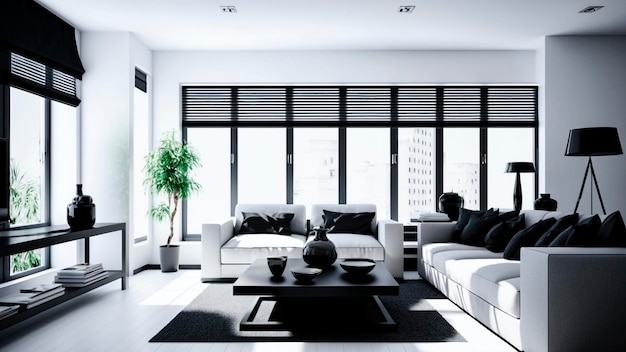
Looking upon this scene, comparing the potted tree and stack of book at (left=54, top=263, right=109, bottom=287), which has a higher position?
the potted tree

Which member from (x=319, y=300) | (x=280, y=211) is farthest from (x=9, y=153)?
(x=319, y=300)

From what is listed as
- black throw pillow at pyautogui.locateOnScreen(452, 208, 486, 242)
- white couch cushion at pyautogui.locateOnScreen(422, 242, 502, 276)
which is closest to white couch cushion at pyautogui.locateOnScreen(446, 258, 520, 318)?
white couch cushion at pyautogui.locateOnScreen(422, 242, 502, 276)

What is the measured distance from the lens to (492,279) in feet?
10.2

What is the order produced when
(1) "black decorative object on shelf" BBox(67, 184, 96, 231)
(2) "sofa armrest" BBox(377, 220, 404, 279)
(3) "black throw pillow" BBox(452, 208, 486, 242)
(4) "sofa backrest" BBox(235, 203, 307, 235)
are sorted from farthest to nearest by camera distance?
(4) "sofa backrest" BBox(235, 203, 307, 235) → (2) "sofa armrest" BBox(377, 220, 404, 279) → (3) "black throw pillow" BBox(452, 208, 486, 242) → (1) "black decorative object on shelf" BBox(67, 184, 96, 231)

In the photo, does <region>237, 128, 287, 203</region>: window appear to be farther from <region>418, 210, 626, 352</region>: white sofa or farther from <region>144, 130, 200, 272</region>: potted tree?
<region>418, 210, 626, 352</region>: white sofa

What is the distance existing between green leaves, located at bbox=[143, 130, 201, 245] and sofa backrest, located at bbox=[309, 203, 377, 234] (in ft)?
5.01

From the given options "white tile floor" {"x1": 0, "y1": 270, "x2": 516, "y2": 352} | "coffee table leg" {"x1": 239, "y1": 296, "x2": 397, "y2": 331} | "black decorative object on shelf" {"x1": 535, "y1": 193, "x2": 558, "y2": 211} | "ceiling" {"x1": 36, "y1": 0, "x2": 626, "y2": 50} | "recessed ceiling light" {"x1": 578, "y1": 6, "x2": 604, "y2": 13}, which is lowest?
"white tile floor" {"x1": 0, "y1": 270, "x2": 516, "y2": 352}

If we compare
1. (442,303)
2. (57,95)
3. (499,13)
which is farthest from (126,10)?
(442,303)

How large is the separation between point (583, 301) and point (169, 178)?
4.47 m

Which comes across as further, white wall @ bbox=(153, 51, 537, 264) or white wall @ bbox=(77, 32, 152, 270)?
white wall @ bbox=(153, 51, 537, 264)

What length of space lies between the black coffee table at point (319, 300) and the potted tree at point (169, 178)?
2.01m

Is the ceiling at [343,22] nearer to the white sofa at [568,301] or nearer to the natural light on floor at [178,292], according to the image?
the natural light on floor at [178,292]

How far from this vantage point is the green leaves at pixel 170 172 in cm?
557

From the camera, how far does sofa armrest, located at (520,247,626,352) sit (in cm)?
246
